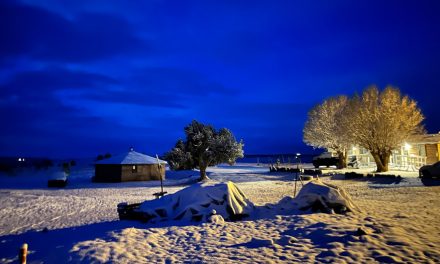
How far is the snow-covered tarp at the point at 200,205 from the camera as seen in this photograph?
1343 cm

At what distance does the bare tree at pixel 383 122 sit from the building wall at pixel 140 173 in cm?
2552

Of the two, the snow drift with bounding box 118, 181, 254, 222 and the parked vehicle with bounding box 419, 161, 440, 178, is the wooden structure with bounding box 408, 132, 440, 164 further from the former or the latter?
the snow drift with bounding box 118, 181, 254, 222

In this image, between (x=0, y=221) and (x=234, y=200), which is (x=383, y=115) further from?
(x=0, y=221)

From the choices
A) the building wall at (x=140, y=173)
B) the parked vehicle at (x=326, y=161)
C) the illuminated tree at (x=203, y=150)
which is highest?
the illuminated tree at (x=203, y=150)

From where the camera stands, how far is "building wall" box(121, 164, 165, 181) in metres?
39.2

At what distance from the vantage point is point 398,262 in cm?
716

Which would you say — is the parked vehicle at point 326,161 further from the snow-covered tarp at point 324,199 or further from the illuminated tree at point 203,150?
the snow-covered tarp at point 324,199

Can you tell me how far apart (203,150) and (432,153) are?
3065cm

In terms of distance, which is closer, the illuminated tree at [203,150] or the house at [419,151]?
the illuminated tree at [203,150]

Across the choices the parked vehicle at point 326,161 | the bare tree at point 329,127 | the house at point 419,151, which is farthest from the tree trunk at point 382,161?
the parked vehicle at point 326,161

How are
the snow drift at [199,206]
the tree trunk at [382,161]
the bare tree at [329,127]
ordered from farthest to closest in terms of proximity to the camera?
the bare tree at [329,127] < the tree trunk at [382,161] < the snow drift at [199,206]

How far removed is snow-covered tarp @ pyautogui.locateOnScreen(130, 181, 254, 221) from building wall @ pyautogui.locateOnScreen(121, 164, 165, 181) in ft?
82.0

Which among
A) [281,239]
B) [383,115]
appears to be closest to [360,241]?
[281,239]

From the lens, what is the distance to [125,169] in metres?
39.2
